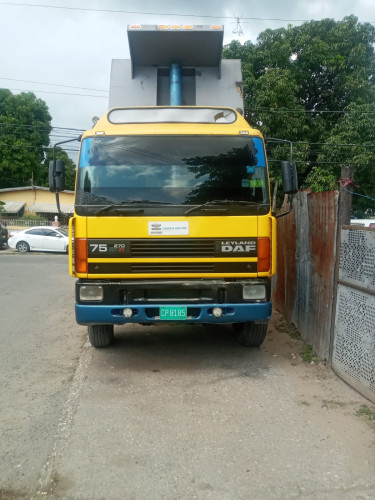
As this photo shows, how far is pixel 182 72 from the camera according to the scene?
7617 millimetres

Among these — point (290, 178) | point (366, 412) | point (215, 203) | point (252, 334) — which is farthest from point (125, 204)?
point (366, 412)

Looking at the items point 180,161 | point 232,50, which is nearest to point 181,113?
point 180,161

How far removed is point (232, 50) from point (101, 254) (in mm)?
18337

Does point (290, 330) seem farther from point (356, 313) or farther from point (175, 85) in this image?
point (175, 85)

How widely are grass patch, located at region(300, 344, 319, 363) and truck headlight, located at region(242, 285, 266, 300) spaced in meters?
1.02

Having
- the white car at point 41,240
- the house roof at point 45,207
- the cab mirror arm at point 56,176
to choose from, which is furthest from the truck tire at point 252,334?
the house roof at point 45,207

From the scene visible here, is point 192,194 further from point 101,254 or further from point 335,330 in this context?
point 335,330

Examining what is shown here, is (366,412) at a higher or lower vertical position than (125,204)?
lower

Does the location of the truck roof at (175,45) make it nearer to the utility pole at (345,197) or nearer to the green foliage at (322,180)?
the utility pole at (345,197)

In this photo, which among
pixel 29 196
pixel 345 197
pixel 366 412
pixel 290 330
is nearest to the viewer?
pixel 366 412

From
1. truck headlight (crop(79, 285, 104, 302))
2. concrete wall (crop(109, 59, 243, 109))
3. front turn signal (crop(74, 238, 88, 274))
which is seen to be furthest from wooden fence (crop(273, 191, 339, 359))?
front turn signal (crop(74, 238, 88, 274))

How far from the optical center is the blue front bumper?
522 cm

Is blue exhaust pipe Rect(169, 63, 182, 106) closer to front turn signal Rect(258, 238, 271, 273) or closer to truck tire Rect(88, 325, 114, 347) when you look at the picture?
front turn signal Rect(258, 238, 271, 273)

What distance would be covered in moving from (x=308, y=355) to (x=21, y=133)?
43295 mm
